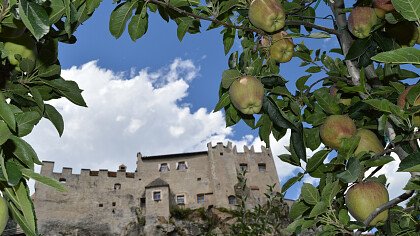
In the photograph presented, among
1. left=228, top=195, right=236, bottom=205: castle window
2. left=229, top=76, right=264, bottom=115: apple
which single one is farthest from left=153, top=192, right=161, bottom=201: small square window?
left=229, top=76, right=264, bottom=115: apple

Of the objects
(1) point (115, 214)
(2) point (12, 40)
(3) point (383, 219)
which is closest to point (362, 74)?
(3) point (383, 219)

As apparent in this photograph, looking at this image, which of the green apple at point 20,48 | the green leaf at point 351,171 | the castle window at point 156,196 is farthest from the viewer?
the castle window at point 156,196

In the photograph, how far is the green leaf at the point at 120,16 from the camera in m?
2.61

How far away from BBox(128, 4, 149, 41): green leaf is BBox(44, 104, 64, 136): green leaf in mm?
836

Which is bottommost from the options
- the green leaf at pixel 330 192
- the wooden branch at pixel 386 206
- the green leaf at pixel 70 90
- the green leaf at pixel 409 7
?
the wooden branch at pixel 386 206

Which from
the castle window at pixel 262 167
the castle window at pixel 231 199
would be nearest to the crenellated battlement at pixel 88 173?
the castle window at pixel 231 199

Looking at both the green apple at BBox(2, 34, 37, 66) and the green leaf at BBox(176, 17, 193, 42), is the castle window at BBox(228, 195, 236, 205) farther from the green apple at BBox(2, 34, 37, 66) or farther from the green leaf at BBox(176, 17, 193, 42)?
the green apple at BBox(2, 34, 37, 66)

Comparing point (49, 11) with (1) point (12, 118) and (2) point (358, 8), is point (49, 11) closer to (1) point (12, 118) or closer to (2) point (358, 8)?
(1) point (12, 118)

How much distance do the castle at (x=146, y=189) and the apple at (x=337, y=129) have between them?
4269 cm

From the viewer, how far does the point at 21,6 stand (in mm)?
1281

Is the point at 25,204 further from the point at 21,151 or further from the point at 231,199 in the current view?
the point at 231,199

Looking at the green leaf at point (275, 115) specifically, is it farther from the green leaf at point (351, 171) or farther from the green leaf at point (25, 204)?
the green leaf at point (25, 204)

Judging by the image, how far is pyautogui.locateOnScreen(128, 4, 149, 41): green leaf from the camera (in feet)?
9.20

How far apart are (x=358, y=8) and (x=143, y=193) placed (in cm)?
4712
